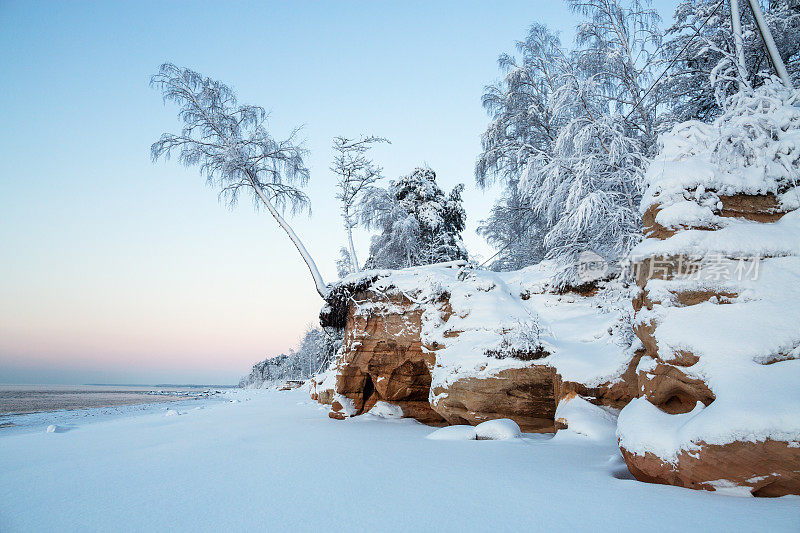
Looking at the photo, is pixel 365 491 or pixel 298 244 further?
pixel 298 244

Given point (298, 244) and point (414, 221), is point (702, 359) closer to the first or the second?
point (298, 244)

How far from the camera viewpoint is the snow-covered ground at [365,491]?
2771 mm

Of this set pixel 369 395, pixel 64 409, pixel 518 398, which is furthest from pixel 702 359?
pixel 64 409

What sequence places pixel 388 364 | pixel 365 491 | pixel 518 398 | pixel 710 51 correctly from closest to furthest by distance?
pixel 365 491 → pixel 518 398 → pixel 710 51 → pixel 388 364

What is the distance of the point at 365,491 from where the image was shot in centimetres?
359

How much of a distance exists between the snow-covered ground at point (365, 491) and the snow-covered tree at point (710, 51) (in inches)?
311

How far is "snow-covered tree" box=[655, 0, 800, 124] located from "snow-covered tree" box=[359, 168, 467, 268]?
36.7 feet

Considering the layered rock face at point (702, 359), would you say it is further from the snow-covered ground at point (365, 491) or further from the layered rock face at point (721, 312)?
the snow-covered ground at point (365, 491)

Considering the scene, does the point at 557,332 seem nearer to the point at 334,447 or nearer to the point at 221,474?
the point at 334,447

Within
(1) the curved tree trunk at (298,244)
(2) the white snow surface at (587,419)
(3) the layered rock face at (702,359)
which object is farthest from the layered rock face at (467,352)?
(3) the layered rock face at (702,359)

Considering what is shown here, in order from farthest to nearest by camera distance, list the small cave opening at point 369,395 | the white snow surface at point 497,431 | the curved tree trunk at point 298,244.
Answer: the curved tree trunk at point 298,244
the small cave opening at point 369,395
the white snow surface at point 497,431

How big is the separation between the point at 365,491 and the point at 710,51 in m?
11.6

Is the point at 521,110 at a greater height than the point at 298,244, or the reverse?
the point at 521,110

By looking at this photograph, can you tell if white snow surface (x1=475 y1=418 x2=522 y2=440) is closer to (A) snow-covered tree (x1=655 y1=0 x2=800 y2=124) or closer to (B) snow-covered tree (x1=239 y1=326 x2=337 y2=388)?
(A) snow-covered tree (x1=655 y1=0 x2=800 y2=124)
